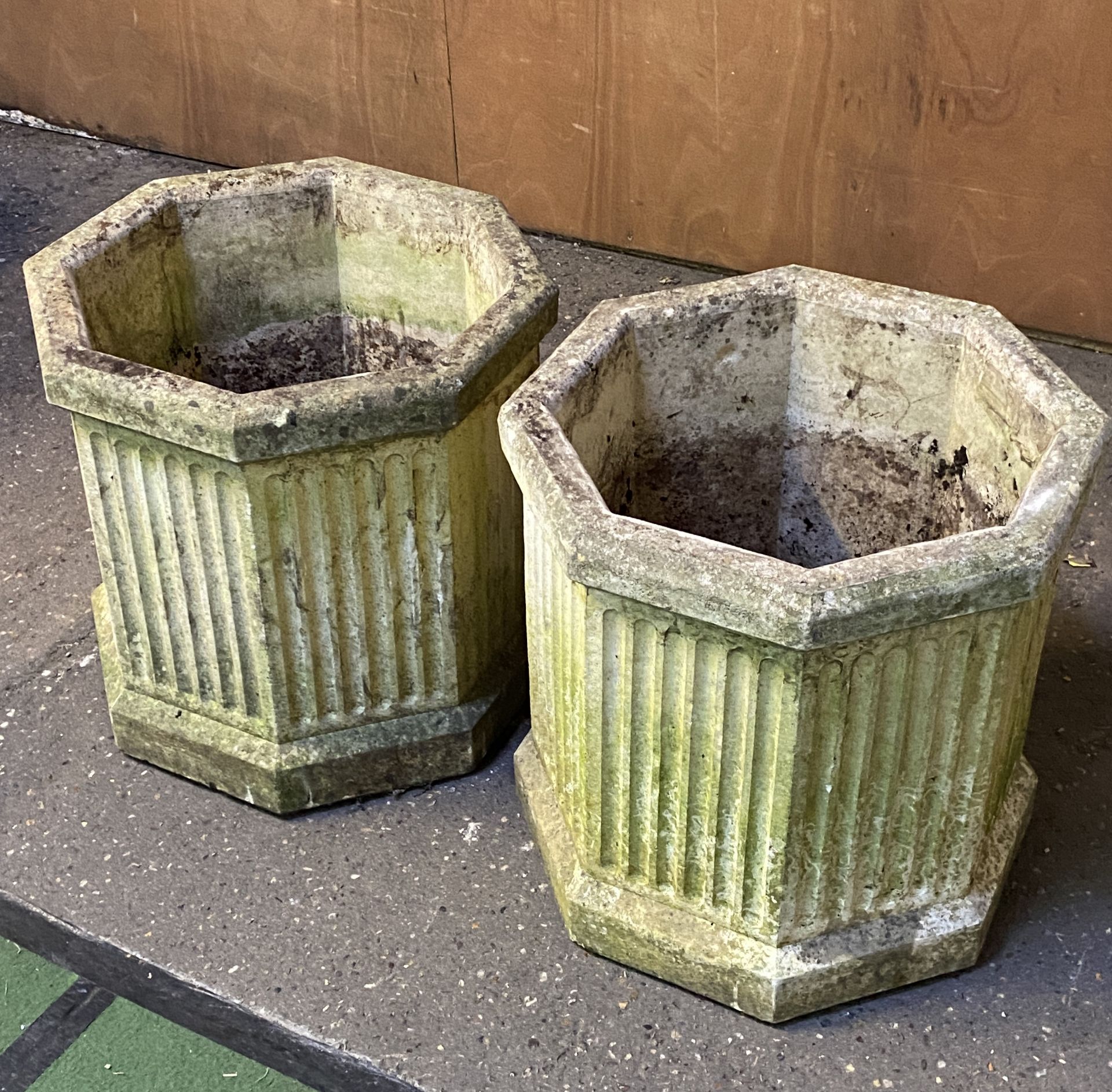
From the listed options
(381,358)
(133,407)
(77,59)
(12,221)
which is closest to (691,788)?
(133,407)

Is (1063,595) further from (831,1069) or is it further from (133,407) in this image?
(133,407)

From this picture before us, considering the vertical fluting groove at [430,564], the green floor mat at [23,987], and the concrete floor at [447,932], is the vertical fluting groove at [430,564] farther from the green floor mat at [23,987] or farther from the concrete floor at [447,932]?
the green floor mat at [23,987]

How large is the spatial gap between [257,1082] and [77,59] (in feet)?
11.3

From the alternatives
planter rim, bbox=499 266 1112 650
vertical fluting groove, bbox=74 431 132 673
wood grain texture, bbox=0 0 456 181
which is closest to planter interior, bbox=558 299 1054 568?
planter rim, bbox=499 266 1112 650

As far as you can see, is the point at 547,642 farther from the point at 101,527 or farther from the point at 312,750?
the point at 101,527

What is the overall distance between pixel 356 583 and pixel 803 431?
79 centimetres

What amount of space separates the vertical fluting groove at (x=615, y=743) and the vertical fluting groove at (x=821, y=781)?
26 cm

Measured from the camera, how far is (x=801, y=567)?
210 cm

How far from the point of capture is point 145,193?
111 inches

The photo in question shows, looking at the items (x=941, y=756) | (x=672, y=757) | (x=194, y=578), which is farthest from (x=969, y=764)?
(x=194, y=578)

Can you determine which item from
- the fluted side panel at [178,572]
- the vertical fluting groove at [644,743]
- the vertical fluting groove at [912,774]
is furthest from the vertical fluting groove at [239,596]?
the vertical fluting groove at [912,774]

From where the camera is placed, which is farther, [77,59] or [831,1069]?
[77,59]

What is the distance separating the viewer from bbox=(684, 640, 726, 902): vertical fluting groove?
209cm

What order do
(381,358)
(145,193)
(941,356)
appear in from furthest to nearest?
1. (381,358)
2. (145,193)
3. (941,356)
